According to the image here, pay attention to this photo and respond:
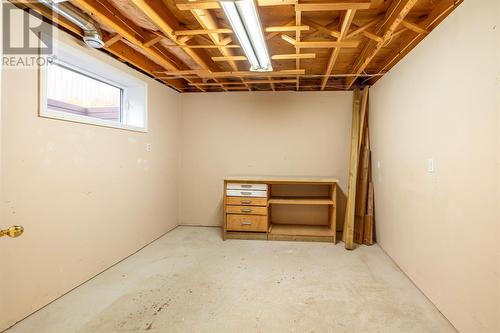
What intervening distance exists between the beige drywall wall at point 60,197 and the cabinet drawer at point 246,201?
3.93 ft

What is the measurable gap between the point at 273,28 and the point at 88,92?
88.0 inches

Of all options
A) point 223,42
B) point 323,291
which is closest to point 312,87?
point 223,42

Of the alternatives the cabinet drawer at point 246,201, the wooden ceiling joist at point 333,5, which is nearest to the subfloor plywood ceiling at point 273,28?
the wooden ceiling joist at point 333,5

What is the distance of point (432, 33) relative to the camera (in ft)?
7.84

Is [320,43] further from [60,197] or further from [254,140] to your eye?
[60,197]

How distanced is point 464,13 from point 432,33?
0.46 metres

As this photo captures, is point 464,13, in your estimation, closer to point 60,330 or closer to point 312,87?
point 312,87

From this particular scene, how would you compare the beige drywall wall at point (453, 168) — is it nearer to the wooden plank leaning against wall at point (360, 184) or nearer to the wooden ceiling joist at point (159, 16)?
the wooden plank leaning against wall at point (360, 184)

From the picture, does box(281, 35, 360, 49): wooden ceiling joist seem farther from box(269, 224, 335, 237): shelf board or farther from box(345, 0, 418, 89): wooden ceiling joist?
box(269, 224, 335, 237): shelf board

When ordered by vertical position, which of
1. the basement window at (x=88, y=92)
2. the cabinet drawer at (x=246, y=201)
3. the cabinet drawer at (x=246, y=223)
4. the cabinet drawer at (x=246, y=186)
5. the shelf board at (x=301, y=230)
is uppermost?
the basement window at (x=88, y=92)

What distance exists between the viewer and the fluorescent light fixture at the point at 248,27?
188 centimetres

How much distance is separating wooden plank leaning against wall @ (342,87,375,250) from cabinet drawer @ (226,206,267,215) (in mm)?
1239

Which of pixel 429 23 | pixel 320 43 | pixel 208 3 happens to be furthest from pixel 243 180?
pixel 429 23

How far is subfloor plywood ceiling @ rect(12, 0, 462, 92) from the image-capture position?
212 centimetres
